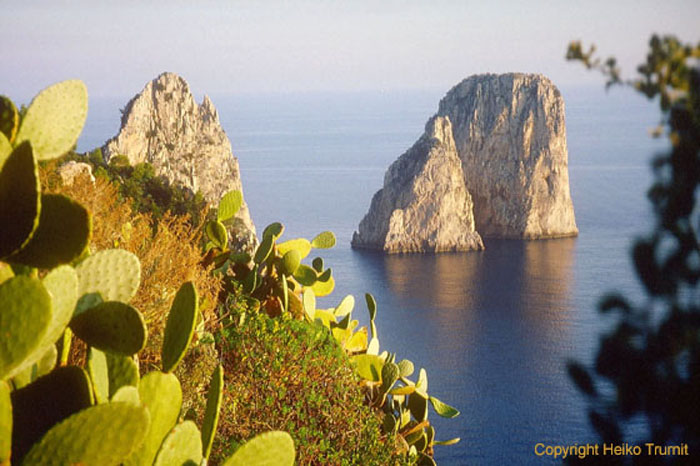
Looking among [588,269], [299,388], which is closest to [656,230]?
[299,388]

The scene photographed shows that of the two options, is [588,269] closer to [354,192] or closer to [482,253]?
[482,253]

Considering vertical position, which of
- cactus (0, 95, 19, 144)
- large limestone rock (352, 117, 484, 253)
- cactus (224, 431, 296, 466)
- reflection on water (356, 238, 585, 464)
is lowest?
reflection on water (356, 238, 585, 464)

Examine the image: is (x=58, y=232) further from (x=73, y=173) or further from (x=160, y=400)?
(x=73, y=173)

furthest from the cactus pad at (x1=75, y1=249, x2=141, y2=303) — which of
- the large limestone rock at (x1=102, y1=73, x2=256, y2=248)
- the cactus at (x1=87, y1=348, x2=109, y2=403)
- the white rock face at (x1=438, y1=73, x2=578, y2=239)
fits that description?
the white rock face at (x1=438, y1=73, x2=578, y2=239)

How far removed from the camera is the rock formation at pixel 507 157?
7269cm

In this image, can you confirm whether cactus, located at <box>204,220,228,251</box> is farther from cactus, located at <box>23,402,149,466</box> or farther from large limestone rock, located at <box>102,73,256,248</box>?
large limestone rock, located at <box>102,73,256,248</box>

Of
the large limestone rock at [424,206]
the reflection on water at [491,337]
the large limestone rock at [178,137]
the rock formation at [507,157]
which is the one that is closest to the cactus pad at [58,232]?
the reflection on water at [491,337]

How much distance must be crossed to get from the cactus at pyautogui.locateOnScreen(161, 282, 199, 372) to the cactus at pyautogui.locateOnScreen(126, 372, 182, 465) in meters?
0.05

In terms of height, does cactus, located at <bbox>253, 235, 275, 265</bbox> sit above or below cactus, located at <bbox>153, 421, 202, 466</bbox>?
below

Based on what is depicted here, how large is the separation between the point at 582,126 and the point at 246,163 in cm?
3861

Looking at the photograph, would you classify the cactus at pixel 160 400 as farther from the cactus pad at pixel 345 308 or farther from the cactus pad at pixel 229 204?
the cactus pad at pixel 345 308

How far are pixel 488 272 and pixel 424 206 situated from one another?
14.2 m

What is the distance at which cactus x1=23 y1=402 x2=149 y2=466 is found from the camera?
1.14 meters

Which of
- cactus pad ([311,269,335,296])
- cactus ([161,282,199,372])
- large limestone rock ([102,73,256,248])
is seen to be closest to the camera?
cactus ([161,282,199,372])
